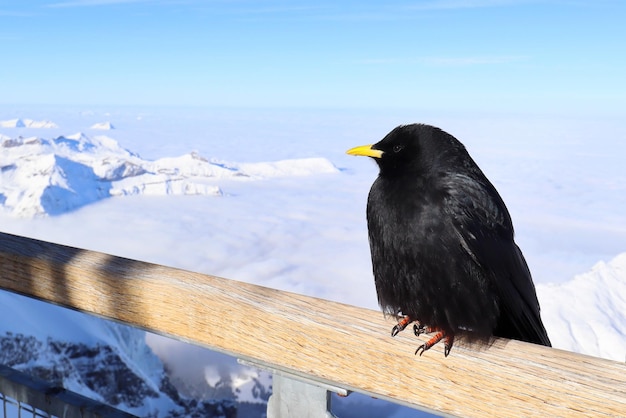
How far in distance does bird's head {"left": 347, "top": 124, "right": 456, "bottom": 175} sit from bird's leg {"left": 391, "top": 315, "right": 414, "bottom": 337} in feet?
1.74

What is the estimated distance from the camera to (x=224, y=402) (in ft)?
96.6

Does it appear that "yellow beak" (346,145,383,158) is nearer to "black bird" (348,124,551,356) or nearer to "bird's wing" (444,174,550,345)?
"black bird" (348,124,551,356)

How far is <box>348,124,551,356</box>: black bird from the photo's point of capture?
1.82 meters

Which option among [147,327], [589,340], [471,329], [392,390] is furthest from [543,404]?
[589,340]

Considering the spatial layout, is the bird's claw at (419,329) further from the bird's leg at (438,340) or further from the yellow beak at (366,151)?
the yellow beak at (366,151)

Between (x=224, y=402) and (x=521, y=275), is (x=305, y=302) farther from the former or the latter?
(x=224, y=402)

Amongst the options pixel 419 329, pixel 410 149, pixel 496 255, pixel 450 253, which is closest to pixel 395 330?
pixel 419 329

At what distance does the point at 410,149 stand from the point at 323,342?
0.99 metres

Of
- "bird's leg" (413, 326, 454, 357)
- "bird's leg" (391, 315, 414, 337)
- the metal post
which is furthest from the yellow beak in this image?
the metal post

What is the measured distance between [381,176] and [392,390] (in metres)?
1.01

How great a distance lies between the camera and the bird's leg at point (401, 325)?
1.41 meters

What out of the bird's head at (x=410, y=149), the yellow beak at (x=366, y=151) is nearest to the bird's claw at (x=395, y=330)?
the bird's head at (x=410, y=149)

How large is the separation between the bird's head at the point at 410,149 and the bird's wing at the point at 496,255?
16cm

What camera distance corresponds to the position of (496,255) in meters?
1.89
